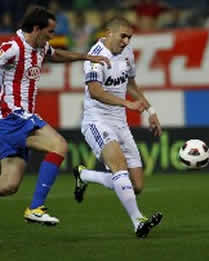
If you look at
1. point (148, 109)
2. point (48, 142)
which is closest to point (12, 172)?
point (48, 142)

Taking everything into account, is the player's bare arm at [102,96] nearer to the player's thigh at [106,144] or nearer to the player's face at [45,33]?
the player's thigh at [106,144]

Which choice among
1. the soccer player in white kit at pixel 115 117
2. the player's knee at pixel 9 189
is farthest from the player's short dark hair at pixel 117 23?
the player's knee at pixel 9 189

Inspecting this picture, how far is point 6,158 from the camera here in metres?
9.49

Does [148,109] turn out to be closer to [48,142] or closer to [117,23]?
[117,23]

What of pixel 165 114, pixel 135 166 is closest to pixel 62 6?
pixel 165 114

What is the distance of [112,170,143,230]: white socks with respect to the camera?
9.16 meters

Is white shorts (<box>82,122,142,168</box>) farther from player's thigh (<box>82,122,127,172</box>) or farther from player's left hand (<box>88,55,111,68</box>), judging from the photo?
player's left hand (<box>88,55,111,68</box>)

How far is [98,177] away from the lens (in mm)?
10844

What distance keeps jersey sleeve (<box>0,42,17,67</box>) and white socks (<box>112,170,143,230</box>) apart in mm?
1370

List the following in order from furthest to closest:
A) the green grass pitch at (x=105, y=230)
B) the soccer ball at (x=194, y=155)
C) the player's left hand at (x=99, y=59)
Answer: the soccer ball at (x=194, y=155) → the player's left hand at (x=99, y=59) → the green grass pitch at (x=105, y=230)

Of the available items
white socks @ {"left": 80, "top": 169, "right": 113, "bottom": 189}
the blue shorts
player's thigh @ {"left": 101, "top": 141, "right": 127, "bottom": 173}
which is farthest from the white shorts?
the blue shorts

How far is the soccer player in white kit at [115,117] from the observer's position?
923 centimetres

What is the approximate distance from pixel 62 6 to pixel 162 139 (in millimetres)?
4683

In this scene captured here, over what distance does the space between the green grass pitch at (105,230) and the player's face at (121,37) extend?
5.43 ft
